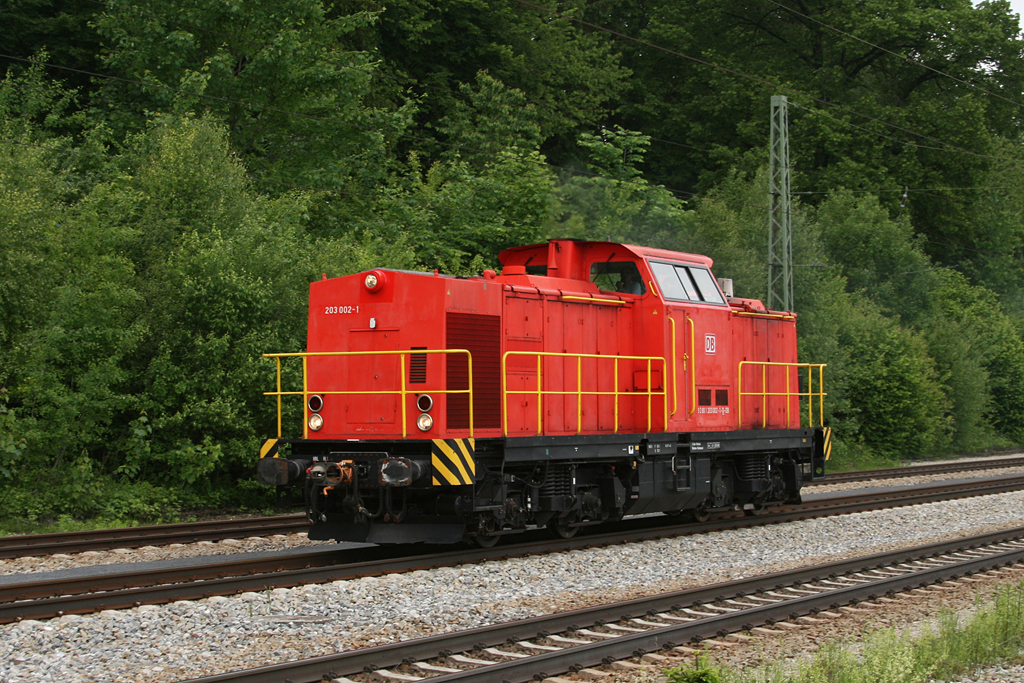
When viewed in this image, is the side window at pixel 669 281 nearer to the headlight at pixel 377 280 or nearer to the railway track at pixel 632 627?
the headlight at pixel 377 280

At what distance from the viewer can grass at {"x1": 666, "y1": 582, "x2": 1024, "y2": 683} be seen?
570 cm

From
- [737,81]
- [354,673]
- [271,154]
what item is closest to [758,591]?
[354,673]

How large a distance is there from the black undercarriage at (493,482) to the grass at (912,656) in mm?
3988

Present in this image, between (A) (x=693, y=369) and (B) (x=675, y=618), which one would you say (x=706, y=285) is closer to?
(A) (x=693, y=369)

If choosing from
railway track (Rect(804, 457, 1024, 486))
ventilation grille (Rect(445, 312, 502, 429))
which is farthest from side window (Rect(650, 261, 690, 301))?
railway track (Rect(804, 457, 1024, 486))

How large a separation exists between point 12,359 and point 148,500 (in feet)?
9.13

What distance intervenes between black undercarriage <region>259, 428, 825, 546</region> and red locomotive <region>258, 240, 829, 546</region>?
2cm

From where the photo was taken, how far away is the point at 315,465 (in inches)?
393

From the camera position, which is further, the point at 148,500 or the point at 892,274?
the point at 892,274

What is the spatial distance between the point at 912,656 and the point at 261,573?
5697mm

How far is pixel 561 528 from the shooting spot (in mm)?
11562

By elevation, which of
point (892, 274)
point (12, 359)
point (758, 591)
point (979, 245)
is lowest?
point (758, 591)

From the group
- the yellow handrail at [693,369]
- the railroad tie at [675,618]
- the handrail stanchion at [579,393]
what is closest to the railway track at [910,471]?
the yellow handrail at [693,369]

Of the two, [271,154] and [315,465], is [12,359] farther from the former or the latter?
[271,154]
